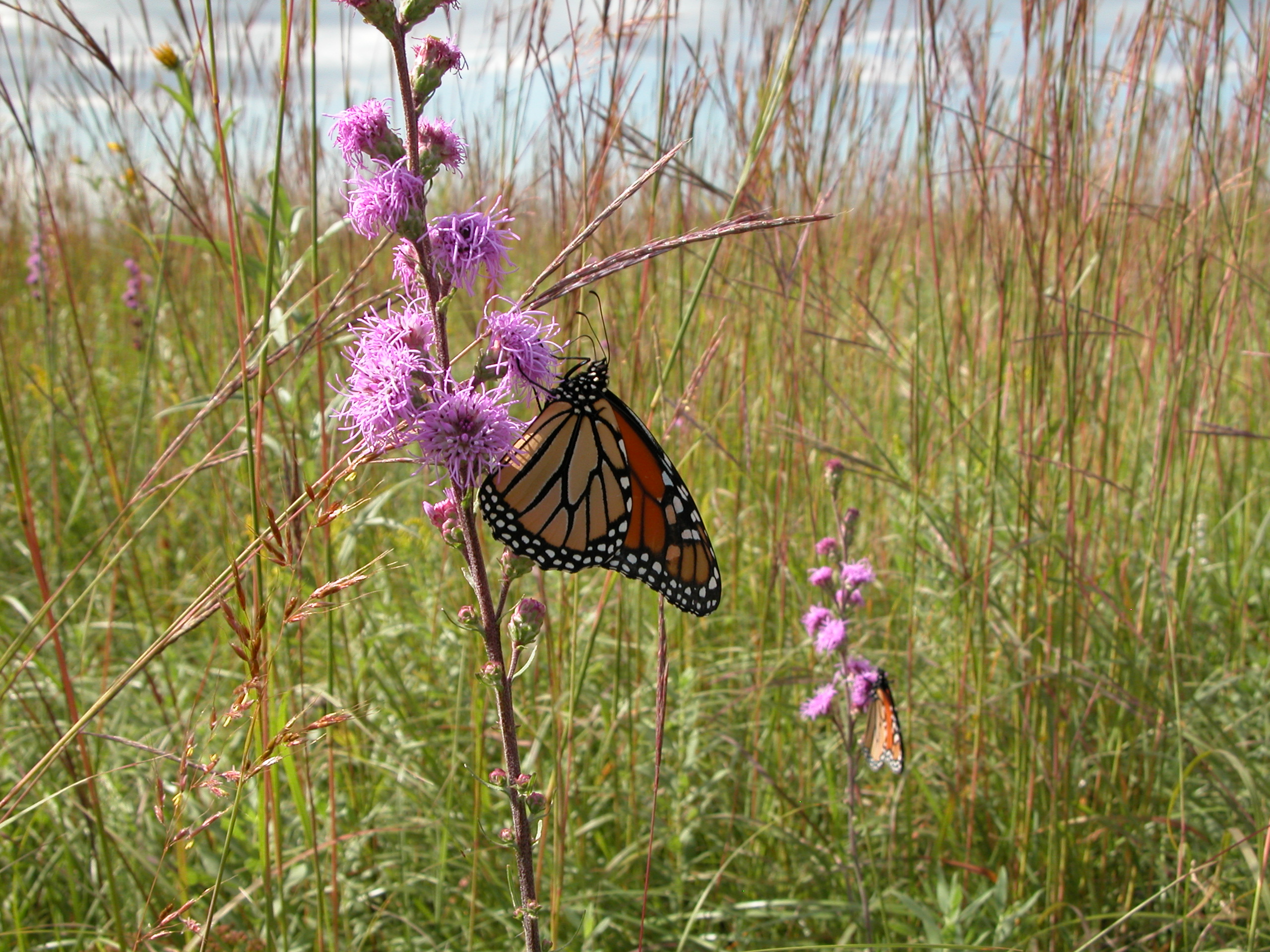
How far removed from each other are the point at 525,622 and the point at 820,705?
1295 mm

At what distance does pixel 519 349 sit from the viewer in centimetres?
149

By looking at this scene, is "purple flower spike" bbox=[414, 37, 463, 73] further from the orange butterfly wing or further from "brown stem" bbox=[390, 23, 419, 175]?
the orange butterfly wing

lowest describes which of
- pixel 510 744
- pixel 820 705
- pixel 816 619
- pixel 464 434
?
pixel 820 705

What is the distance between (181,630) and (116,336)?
680 cm

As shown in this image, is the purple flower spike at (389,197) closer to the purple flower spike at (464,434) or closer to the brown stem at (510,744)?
the purple flower spike at (464,434)

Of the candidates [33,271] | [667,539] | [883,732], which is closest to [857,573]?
[883,732]

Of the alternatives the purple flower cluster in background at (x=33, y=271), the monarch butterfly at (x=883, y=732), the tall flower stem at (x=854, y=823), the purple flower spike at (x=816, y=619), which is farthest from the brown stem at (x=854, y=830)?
the purple flower cluster in background at (x=33, y=271)

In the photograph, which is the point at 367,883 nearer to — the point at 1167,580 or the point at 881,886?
the point at 881,886

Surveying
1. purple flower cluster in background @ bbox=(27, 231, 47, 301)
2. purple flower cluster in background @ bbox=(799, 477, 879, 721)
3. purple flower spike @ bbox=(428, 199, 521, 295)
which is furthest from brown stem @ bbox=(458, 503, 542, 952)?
purple flower cluster in background @ bbox=(27, 231, 47, 301)

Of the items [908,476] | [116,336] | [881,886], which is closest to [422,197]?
[881,886]

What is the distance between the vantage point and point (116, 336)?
22.7 ft

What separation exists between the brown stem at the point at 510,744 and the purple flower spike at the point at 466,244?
1.26 ft

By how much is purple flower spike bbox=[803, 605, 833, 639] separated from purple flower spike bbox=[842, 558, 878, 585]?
136 mm

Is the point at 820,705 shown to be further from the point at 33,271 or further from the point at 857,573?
the point at 33,271
